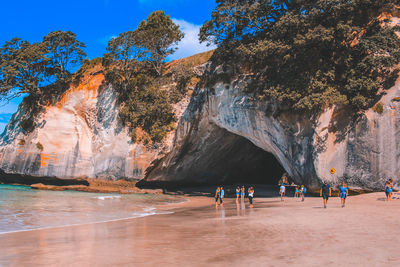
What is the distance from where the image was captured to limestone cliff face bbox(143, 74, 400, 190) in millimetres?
16094

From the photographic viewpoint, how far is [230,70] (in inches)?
950

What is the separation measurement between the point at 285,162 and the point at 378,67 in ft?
28.3

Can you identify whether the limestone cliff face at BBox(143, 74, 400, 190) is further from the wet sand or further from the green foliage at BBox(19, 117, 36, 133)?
the green foliage at BBox(19, 117, 36, 133)

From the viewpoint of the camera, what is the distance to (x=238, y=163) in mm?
34125

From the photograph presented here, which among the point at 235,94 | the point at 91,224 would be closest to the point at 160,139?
the point at 235,94

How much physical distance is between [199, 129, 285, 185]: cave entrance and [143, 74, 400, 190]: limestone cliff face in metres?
0.13

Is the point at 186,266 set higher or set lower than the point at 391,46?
lower

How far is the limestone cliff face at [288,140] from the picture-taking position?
16094 millimetres

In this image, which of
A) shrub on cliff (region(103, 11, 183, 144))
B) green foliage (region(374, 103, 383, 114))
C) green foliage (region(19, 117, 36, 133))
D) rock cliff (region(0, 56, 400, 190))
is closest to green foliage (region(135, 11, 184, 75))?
shrub on cliff (region(103, 11, 183, 144))

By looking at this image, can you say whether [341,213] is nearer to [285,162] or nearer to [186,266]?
[186,266]

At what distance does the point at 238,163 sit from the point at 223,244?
2784 centimetres

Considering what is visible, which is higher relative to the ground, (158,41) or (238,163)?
(158,41)

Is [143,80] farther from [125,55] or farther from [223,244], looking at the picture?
[223,244]

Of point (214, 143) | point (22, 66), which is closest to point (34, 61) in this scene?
point (22, 66)
